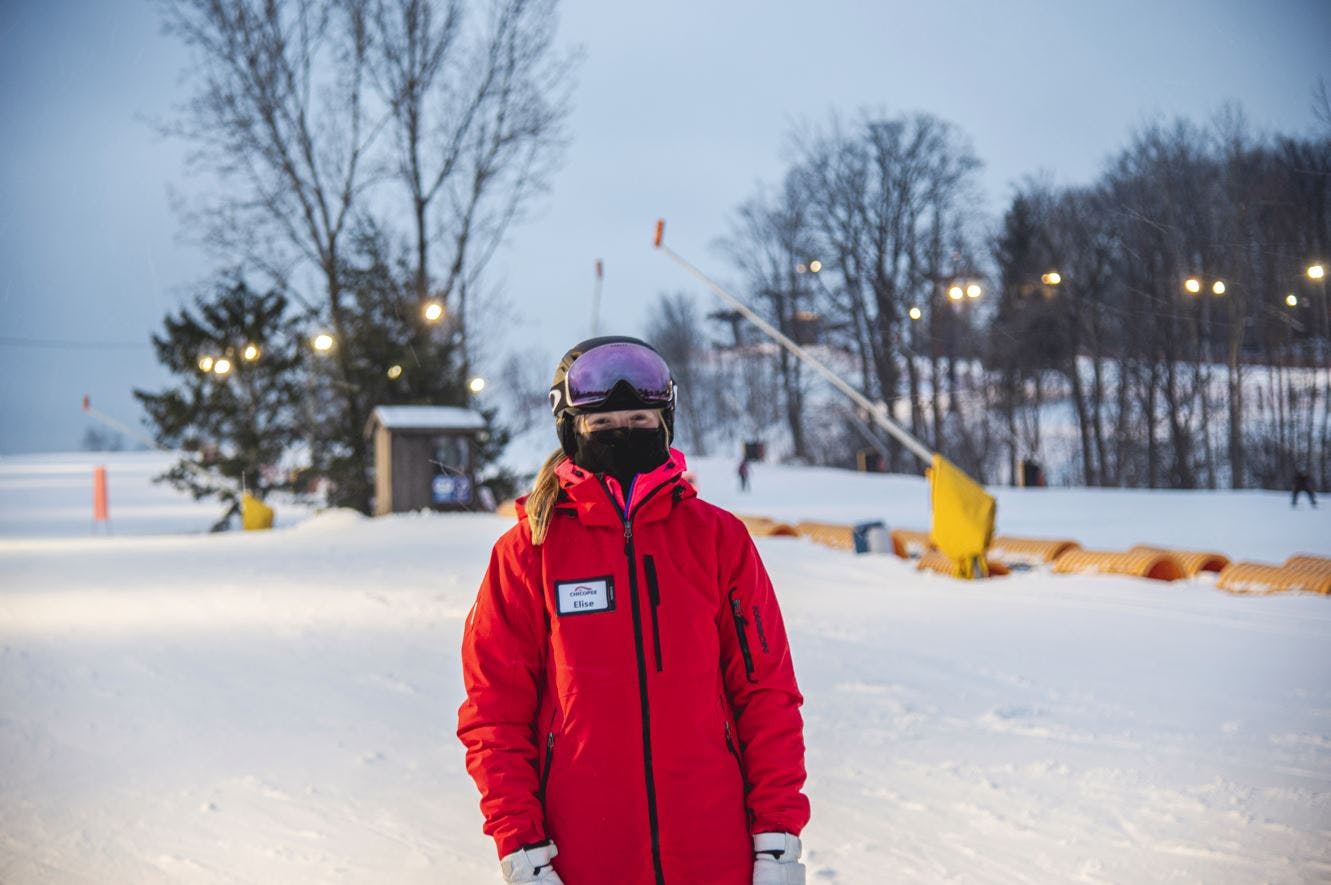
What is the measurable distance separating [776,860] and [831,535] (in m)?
14.0

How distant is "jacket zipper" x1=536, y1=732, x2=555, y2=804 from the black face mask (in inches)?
20.1

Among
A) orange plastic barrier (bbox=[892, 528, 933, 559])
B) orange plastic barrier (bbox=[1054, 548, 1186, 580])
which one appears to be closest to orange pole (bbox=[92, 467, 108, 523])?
orange plastic barrier (bbox=[892, 528, 933, 559])

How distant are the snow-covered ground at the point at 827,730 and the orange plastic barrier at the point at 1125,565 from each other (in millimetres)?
271

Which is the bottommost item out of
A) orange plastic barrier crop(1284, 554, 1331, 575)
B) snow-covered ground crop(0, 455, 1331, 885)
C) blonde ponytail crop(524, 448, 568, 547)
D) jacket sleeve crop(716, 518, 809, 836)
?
snow-covered ground crop(0, 455, 1331, 885)

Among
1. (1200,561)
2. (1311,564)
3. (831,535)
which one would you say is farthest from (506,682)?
(831,535)

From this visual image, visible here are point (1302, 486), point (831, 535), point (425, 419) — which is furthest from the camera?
point (425, 419)

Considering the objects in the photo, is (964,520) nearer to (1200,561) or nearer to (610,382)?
(1200,561)

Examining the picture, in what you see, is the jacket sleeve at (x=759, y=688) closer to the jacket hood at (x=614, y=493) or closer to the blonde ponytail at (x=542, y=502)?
the jacket hood at (x=614, y=493)

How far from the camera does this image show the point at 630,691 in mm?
2031

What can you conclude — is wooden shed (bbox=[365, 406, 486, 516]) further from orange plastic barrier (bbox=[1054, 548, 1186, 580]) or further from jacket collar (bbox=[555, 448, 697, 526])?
jacket collar (bbox=[555, 448, 697, 526])

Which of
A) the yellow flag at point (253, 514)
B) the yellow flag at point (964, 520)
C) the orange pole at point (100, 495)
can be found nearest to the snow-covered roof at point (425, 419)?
the yellow flag at point (253, 514)

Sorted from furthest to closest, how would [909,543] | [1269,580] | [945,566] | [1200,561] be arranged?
[909,543] < [945,566] < [1200,561] < [1269,580]

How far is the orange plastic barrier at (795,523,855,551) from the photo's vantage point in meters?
15.3

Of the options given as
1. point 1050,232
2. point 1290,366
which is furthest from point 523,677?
point 1050,232
